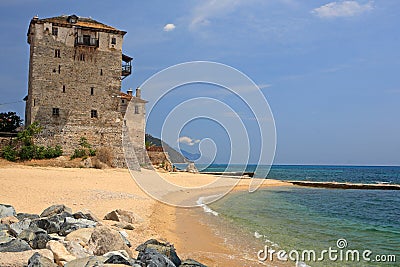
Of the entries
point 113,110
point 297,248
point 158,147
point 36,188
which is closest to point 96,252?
point 297,248

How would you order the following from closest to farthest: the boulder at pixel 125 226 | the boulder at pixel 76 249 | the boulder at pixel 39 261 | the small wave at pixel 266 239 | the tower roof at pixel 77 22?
the boulder at pixel 39 261 < the boulder at pixel 76 249 < the boulder at pixel 125 226 < the small wave at pixel 266 239 < the tower roof at pixel 77 22

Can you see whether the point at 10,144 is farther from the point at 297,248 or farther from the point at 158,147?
the point at 297,248

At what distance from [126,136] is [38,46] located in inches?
466

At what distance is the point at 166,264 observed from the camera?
6742 mm

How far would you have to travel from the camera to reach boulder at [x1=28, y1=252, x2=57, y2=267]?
18.6 feet

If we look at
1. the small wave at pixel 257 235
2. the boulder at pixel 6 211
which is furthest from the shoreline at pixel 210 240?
the boulder at pixel 6 211

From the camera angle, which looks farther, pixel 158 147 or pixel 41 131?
pixel 158 147

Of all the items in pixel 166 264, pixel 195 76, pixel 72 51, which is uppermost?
pixel 72 51

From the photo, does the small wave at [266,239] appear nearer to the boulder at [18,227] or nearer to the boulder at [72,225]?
the boulder at [72,225]

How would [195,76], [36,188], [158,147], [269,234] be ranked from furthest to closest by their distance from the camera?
[158,147], [36,188], [195,76], [269,234]

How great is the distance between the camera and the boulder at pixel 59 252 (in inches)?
257

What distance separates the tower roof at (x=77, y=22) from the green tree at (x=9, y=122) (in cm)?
937

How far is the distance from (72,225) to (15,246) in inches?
83.6

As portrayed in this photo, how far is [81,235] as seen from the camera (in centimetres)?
790
